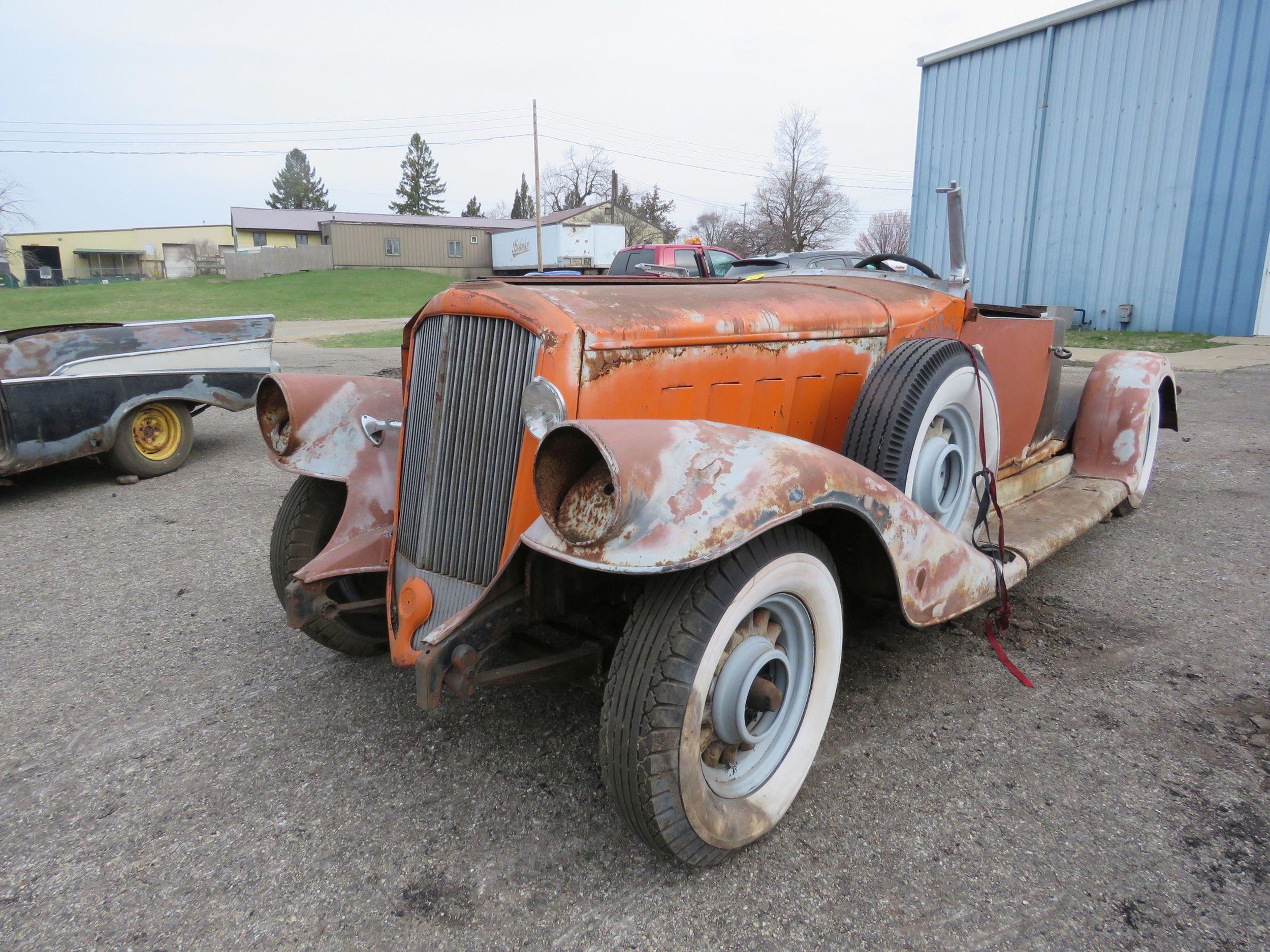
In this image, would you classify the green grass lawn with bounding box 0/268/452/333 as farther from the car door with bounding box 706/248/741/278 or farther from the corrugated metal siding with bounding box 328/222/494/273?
the car door with bounding box 706/248/741/278

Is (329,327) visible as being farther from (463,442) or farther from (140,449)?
(463,442)

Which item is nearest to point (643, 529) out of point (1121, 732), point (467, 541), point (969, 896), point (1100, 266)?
point (467, 541)

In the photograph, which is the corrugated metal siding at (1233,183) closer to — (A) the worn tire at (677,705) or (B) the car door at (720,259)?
(B) the car door at (720,259)

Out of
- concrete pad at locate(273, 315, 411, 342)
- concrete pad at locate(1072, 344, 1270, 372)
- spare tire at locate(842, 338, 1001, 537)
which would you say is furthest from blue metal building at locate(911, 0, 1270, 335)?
spare tire at locate(842, 338, 1001, 537)

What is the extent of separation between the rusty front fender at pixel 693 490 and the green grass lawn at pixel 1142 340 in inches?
450

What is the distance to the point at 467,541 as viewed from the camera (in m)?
2.32

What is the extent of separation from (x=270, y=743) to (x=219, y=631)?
1.04m

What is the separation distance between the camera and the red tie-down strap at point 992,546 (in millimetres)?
2867

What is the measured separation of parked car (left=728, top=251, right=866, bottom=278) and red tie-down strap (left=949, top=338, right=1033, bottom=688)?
1.87m

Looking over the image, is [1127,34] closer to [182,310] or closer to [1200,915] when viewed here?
[1200,915]

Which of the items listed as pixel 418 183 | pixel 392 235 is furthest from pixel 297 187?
pixel 392 235

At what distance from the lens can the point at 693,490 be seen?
1.80 metres

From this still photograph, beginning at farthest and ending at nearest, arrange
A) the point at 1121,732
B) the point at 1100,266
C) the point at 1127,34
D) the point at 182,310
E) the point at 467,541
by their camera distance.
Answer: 1. the point at 182,310
2. the point at 1100,266
3. the point at 1127,34
4. the point at 1121,732
5. the point at 467,541

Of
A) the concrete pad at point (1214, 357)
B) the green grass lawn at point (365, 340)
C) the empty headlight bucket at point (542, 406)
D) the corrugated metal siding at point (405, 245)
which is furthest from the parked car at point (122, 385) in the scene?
the corrugated metal siding at point (405, 245)
